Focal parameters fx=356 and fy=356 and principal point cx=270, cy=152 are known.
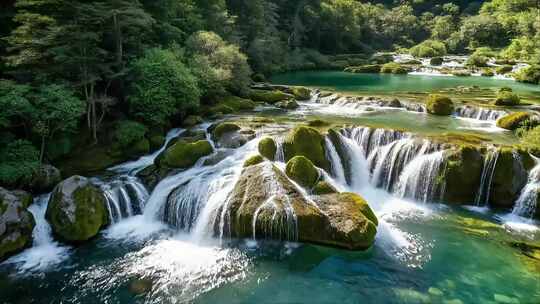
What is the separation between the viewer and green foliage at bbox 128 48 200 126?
17547 mm

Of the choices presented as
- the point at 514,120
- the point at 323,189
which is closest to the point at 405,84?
the point at 514,120

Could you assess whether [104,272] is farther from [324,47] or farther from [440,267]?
[324,47]

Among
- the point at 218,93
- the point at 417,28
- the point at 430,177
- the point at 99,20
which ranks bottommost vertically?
the point at 430,177

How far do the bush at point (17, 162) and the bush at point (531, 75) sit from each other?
44.2m

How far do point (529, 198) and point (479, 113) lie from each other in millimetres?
9964

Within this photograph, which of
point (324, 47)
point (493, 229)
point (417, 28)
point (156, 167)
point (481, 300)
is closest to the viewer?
point (481, 300)

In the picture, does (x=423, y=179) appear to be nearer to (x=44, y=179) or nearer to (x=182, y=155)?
(x=182, y=155)

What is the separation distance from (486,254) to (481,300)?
92.3 inches

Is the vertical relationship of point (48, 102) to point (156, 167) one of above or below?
above

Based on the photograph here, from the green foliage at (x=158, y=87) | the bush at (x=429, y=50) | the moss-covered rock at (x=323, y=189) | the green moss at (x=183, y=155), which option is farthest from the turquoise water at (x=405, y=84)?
the bush at (x=429, y=50)

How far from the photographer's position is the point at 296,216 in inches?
458

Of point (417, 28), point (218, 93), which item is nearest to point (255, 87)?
point (218, 93)

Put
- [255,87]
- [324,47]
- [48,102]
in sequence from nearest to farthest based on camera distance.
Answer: [48,102]
[255,87]
[324,47]

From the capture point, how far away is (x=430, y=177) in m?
14.8
